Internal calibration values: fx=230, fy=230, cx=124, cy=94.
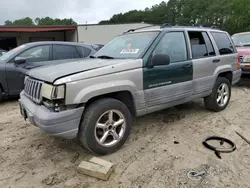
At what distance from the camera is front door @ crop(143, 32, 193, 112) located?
3600 mm

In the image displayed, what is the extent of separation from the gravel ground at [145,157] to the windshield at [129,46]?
4.49ft

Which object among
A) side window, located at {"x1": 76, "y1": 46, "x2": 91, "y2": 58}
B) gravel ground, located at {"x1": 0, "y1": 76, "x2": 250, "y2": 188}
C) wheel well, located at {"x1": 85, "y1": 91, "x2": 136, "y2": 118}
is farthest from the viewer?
side window, located at {"x1": 76, "y1": 46, "x2": 91, "y2": 58}

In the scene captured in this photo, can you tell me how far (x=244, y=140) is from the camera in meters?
3.71

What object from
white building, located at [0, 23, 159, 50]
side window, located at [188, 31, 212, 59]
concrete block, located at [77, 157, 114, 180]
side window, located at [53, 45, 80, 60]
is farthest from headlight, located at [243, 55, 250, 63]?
white building, located at [0, 23, 159, 50]

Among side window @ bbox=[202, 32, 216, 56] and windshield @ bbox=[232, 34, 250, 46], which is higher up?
windshield @ bbox=[232, 34, 250, 46]

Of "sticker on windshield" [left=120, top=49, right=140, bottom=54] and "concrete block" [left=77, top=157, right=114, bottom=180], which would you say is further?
"sticker on windshield" [left=120, top=49, right=140, bottom=54]

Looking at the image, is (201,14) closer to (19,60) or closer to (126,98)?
(19,60)

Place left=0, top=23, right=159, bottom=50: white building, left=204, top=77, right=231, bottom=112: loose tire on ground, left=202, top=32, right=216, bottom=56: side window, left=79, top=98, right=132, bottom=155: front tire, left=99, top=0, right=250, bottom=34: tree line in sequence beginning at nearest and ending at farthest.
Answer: left=79, top=98, right=132, bottom=155: front tire < left=202, top=32, right=216, bottom=56: side window < left=204, top=77, right=231, bottom=112: loose tire on ground < left=0, top=23, right=159, bottom=50: white building < left=99, top=0, right=250, bottom=34: tree line

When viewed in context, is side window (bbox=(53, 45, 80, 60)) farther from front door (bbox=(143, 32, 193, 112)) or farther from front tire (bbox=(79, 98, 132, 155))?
front tire (bbox=(79, 98, 132, 155))

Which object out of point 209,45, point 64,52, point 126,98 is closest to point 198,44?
point 209,45

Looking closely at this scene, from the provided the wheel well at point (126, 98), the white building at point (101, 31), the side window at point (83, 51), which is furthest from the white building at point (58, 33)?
the wheel well at point (126, 98)

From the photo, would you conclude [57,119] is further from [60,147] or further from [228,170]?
[228,170]

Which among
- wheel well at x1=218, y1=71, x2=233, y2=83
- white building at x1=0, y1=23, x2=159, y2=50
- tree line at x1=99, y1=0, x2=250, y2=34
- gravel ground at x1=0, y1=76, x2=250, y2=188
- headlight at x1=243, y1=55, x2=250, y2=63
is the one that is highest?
tree line at x1=99, y1=0, x2=250, y2=34

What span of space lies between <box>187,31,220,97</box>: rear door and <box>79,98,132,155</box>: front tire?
1.74 m
